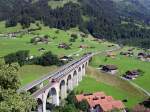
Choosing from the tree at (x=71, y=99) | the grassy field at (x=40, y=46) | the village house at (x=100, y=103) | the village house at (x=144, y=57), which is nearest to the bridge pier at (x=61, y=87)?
the tree at (x=71, y=99)

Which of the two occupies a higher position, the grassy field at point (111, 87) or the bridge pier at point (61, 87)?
the bridge pier at point (61, 87)

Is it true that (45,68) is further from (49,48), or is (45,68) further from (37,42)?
(37,42)

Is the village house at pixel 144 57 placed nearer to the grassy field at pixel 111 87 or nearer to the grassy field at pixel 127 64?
the grassy field at pixel 127 64

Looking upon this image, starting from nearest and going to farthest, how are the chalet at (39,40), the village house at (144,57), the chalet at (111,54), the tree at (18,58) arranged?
the tree at (18,58) → the village house at (144,57) → the chalet at (111,54) → the chalet at (39,40)

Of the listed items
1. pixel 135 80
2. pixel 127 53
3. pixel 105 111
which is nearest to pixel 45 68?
pixel 135 80

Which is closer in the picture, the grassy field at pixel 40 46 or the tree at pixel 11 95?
the tree at pixel 11 95

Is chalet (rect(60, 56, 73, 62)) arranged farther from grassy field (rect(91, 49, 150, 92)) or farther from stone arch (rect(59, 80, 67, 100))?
stone arch (rect(59, 80, 67, 100))

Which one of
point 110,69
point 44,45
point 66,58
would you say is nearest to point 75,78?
point 110,69
